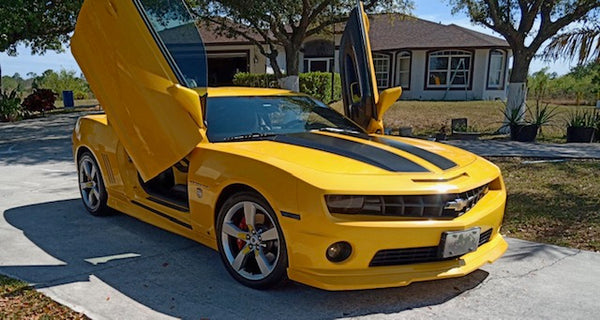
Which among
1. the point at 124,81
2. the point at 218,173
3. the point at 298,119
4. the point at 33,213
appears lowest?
the point at 33,213

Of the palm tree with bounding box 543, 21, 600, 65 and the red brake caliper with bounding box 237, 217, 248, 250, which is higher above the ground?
the palm tree with bounding box 543, 21, 600, 65

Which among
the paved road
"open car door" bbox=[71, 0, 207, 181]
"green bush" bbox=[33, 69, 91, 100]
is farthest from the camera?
"green bush" bbox=[33, 69, 91, 100]

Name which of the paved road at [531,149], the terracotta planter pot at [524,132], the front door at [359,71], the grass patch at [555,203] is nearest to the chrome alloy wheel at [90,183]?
the front door at [359,71]

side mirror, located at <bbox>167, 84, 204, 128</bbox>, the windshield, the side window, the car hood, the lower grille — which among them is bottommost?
the lower grille

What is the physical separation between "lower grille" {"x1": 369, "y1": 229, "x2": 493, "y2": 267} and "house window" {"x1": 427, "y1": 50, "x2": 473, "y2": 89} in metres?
22.5

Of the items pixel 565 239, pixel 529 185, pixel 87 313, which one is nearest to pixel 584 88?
pixel 529 185

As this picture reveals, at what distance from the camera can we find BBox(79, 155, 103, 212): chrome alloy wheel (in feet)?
16.6

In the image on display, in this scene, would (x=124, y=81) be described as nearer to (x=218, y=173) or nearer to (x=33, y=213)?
(x=218, y=173)

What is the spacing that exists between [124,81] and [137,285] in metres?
1.71

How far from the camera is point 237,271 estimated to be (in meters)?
3.44

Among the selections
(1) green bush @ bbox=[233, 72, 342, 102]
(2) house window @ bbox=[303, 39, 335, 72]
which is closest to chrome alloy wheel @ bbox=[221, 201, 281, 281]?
(1) green bush @ bbox=[233, 72, 342, 102]

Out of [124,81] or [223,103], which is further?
[223,103]

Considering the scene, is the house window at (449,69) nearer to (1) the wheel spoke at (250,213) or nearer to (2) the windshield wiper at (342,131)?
(2) the windshield wiper at (342,131)

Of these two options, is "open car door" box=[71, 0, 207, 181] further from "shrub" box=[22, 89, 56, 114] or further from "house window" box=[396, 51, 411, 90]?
"house window" box=[396, 51, 411, 90]
